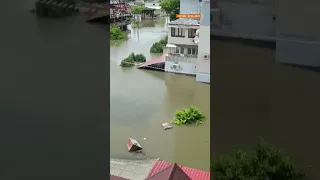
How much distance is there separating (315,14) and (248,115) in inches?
8.2

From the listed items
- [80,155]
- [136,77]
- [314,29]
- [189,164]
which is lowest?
[189,164]

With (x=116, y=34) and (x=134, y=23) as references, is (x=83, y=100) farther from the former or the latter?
(x=134, y=23)

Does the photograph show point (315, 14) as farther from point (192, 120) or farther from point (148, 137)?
point (192, 120)

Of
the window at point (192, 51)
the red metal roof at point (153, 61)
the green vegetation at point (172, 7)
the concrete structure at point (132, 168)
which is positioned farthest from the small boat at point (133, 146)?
the green vegetation at point (172, 7)

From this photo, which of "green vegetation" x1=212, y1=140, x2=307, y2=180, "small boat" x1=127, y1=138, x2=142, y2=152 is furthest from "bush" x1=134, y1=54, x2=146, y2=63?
"green vegetation" x1=212, y1=140, x2=307, y2=180

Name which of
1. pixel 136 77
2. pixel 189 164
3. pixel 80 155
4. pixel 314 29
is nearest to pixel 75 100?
pixel 80 155

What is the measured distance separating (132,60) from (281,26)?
4741mm

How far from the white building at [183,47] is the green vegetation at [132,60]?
1.57 ft

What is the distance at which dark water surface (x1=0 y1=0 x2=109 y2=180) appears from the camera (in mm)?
614

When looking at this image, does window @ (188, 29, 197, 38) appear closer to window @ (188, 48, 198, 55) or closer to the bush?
window @ (188, 48, 198, 55)

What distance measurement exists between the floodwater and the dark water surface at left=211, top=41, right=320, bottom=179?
191cm

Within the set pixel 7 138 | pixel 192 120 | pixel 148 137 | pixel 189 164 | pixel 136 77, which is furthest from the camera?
pixel 136 77

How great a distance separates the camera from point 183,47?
509 centimetres

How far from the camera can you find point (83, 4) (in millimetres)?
669
